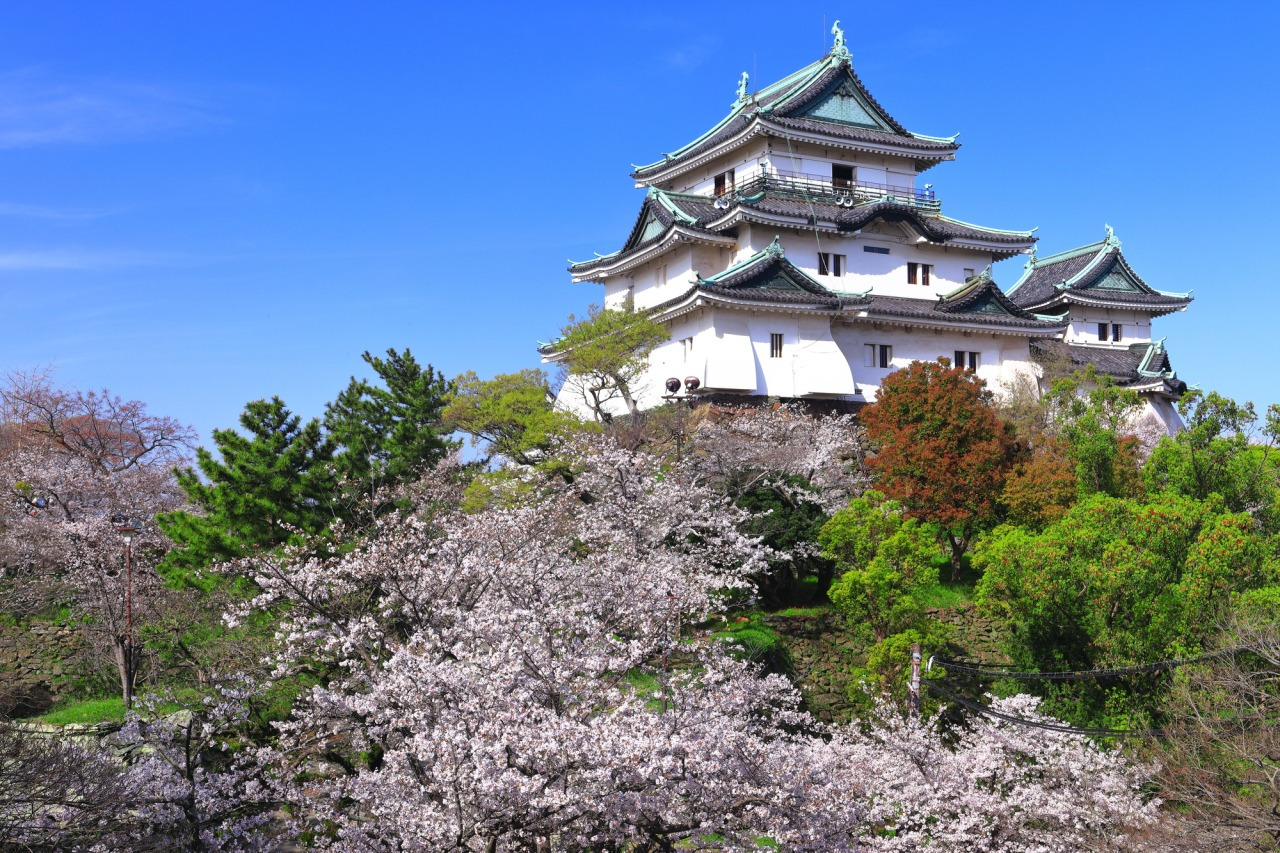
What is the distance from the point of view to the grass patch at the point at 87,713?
63.7 feet

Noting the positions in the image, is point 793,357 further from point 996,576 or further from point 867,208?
point 996,576

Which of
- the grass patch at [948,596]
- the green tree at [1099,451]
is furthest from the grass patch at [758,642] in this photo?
the green tree at [1099,451]

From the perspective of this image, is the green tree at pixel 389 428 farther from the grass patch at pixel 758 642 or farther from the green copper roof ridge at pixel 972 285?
the green copper roof ridge at pixel 972 285

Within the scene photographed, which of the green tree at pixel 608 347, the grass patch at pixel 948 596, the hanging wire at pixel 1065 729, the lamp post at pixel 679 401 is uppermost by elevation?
the green tree at pixel 608 347

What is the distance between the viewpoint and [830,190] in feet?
128

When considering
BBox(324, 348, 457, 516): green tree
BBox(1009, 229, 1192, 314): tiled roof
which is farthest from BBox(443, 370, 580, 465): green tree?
BBox(1009, 229, 1192, 314): tiled roof

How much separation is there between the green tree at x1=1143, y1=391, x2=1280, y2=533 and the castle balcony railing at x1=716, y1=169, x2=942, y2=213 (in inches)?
712

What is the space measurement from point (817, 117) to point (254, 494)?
1044 inches

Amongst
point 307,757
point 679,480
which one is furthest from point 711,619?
point 307,757

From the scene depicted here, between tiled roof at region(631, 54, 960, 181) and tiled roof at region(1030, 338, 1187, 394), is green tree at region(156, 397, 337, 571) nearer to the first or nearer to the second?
tiled roof at region(631, 54, 960, 181)

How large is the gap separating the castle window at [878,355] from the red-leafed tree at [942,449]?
10.9 meters

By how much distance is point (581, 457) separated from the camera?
80.4ft

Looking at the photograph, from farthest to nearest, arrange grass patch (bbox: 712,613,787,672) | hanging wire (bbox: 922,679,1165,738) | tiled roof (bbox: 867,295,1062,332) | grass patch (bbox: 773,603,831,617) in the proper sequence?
tiled roof (bbox: 867,295,1062,332), grass patch (bbox: 773,603,831,617), grass patch (bbox: 712,613,787,672), hanging wire (bbox: 922,679,1165,738)

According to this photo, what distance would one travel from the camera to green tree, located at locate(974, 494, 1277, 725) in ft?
59.1
